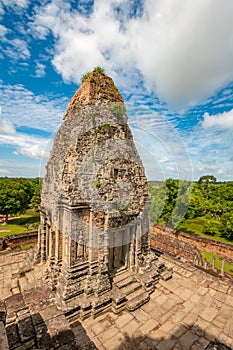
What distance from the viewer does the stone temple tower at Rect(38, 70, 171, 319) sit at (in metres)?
8.52

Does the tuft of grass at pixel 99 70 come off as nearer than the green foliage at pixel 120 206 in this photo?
No

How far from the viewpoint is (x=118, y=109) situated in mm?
10336

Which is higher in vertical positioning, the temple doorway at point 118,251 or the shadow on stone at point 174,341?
the temple doorway at point 118,251

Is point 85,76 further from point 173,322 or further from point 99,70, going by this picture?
point 173,322

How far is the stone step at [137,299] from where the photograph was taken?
849cm

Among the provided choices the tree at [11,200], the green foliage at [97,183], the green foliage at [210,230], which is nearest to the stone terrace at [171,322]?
the green foliage at [97,183]

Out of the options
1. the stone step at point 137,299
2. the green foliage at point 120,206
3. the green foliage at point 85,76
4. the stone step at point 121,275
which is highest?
the green foliage at point 85,76

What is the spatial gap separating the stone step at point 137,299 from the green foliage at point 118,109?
9.24 meters

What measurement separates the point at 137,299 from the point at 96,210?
4628 millimetres

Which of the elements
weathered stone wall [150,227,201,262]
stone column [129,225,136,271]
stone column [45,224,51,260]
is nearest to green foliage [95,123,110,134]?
stone column [129,225,136,271]

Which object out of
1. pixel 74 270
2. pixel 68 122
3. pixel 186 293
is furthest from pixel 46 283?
pixel 68 122

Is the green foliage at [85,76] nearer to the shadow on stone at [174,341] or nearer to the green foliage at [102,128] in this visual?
the green foliage at [102,128]

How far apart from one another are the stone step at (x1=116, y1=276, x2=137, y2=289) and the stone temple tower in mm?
51

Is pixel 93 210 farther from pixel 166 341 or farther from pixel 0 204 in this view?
pixel 0 204
